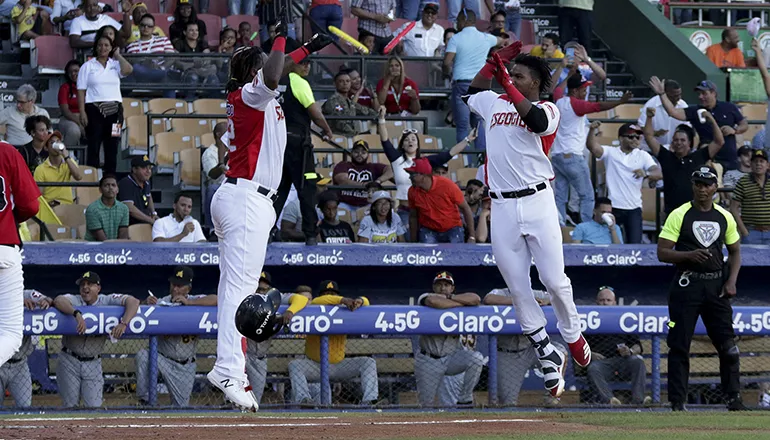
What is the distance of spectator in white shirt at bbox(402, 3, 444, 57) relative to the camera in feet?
58.2

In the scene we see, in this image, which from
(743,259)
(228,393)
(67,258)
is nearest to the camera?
(228,393)

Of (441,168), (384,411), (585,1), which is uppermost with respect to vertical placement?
(585,1)

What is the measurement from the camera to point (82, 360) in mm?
11391

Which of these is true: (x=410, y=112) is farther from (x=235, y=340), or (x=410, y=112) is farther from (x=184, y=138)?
(x=235, y=340)

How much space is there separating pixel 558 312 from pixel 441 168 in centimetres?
583

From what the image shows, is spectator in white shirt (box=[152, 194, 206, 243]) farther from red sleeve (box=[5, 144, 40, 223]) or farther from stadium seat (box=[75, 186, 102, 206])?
red sleeve (box=[5, 144, 40, 223])

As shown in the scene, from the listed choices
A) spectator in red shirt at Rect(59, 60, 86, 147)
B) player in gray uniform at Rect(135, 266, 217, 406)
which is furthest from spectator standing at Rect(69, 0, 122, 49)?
player in gray uniform at Rect(135, 266, 217, 406)

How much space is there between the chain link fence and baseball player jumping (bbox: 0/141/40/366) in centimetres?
345

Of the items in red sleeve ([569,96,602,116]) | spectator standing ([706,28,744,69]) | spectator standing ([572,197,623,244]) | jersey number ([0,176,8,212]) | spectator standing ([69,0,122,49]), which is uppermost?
spectator standing ([69,0,122,49])

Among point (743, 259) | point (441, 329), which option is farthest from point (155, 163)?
point (743, 259)

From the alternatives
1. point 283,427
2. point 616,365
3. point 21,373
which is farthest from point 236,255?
point 616,365

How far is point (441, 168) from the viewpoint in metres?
14.1

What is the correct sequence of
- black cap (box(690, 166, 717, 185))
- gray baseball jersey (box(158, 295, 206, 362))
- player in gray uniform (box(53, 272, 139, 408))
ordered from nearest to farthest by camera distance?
black cap (box(690, 166, 717, 185)) < player in gray uniform (box(53, 272, 139, 408)) < gray baseball jersey (box(158, 295, 206, 362))

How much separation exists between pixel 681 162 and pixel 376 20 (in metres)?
5.52
